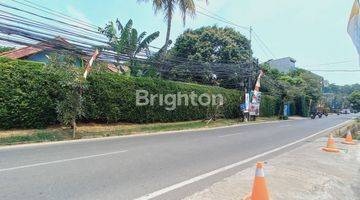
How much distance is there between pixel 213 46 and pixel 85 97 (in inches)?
1002

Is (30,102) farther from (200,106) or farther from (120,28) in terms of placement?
(200,106)

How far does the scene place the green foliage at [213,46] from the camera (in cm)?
4216

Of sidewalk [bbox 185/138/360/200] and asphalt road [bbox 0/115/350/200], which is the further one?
sidewalk [bbox 185/138/360/200]

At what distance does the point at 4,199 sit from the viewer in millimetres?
6055

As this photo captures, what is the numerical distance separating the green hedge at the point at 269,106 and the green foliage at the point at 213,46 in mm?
6710

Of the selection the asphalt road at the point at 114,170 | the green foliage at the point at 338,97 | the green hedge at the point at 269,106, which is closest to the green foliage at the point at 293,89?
the green hedge at the point at 269,106

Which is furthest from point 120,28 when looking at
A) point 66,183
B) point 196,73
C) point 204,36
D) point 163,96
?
point 66,183

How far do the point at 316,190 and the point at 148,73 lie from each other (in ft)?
75.9

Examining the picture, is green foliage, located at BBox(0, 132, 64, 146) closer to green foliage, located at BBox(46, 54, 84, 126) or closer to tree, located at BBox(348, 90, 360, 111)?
green foliage, located at BBox(46, 54, 84, 126)

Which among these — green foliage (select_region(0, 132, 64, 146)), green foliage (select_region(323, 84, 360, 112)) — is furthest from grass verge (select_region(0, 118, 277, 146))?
green foliage (select_region(323, 84, 360, 112))

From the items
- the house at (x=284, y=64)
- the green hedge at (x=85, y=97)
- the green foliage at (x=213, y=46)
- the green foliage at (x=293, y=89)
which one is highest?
the house at (x=284, y=64)

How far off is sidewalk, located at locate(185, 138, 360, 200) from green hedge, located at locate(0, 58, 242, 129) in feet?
36.9

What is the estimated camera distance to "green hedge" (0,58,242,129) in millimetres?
16234

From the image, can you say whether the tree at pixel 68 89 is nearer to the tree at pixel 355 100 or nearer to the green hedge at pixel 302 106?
the green hedge at pixel 302 106
